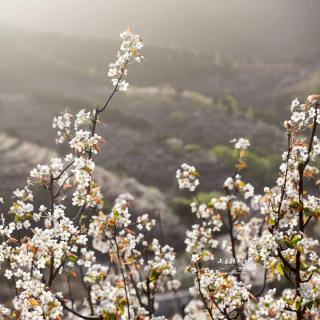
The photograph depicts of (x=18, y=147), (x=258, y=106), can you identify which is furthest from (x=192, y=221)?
(x=258, y=106)

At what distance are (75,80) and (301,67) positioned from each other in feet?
60.4

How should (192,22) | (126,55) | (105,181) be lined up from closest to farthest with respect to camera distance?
(126,55) < (105,181) < (192,22)

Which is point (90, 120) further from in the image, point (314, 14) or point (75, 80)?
point (314, 14)

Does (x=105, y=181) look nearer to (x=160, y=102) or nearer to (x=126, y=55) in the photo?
(x=126, y=55)

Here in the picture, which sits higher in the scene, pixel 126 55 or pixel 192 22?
pixel 192 22

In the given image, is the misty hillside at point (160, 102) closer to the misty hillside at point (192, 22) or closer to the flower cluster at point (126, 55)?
the flower cluster at point (126, 55)

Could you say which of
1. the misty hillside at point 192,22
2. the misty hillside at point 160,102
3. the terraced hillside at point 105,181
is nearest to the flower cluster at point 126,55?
the terraced hillside at point 105,181

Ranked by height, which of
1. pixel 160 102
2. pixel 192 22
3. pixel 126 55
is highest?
pixel 192 22

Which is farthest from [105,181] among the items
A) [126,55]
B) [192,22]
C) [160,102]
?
[192,22]

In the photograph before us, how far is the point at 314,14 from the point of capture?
75.1m

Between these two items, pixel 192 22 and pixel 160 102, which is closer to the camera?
pixel 160 102

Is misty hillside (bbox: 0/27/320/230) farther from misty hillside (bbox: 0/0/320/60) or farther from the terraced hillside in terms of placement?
misty hillside (bbox: 0/0/320/60)

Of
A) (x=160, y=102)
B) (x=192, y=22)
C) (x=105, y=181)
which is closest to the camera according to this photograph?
(x=105, y=181)

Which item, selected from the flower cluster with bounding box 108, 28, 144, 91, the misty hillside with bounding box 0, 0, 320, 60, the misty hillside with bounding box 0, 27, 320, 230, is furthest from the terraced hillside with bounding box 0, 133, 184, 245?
the misty hillside with bounding box 0, 0, 320, 60
